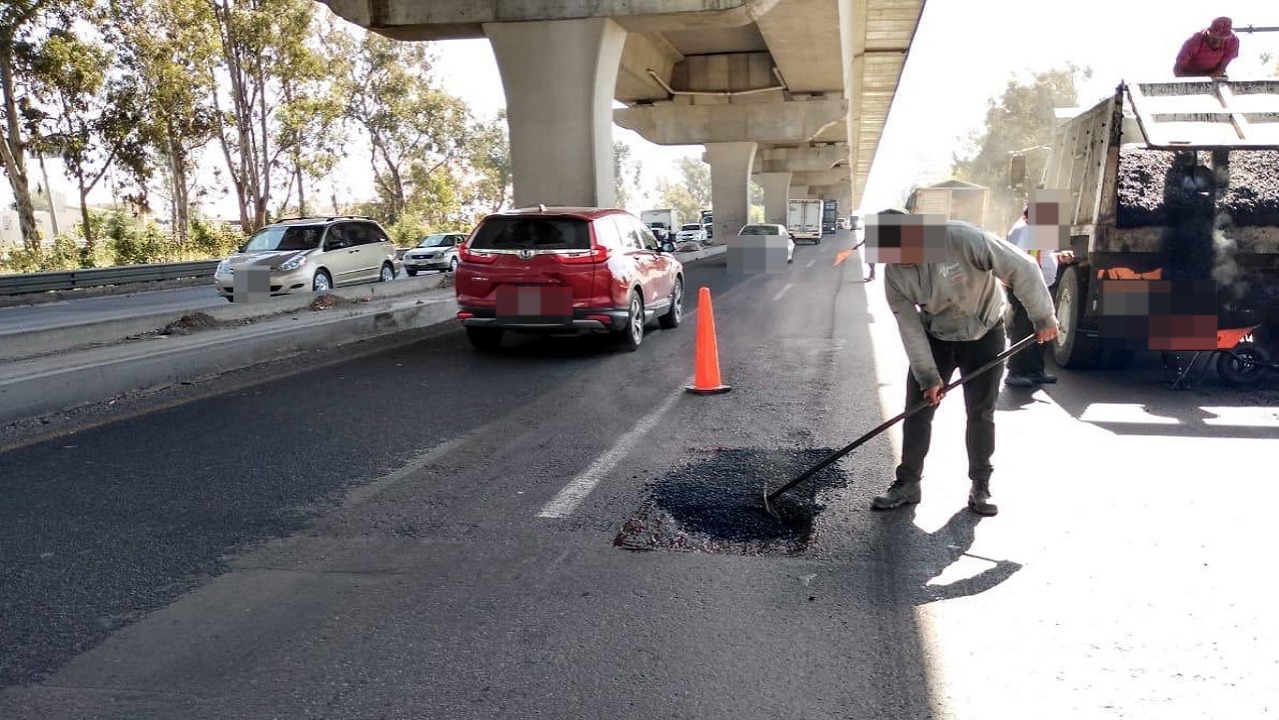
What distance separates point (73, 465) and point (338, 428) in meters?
1.76

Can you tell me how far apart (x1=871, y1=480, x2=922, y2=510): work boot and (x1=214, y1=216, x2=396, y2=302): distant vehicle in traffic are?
46.8 feet

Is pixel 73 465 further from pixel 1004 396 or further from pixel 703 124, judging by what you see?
pixel 703 124

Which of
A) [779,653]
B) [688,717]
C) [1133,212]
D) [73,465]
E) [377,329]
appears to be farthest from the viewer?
[377,329]

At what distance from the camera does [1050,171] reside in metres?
10.6

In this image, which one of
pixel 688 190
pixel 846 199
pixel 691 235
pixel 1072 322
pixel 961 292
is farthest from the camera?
pixel 688 190

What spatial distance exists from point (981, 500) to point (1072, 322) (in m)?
4.74

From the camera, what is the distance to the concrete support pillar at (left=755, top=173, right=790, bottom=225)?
2213 inches

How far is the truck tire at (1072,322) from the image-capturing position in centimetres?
870

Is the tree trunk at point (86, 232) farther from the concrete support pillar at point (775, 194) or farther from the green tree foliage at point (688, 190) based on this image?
the green tree foliage at point (688, 190)

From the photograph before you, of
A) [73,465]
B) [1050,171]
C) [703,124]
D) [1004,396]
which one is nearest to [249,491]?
[73,465]

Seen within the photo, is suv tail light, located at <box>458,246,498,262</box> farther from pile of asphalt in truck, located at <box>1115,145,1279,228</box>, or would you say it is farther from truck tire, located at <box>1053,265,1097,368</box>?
pile of asphalt in truck, located at <box>1115,145,1279,228</box>

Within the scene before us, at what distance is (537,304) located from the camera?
10.2 meters

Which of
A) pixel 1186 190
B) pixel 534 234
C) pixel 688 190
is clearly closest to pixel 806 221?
pixel 534 234

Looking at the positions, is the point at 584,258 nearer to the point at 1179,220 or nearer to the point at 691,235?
the point at 1179,220
